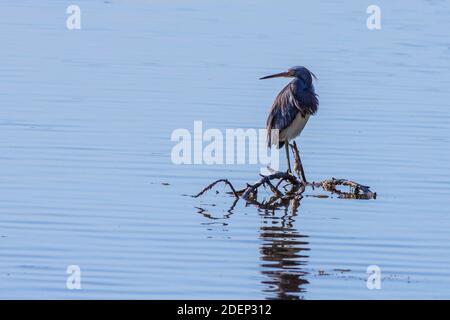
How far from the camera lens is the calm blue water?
1279 centimetres

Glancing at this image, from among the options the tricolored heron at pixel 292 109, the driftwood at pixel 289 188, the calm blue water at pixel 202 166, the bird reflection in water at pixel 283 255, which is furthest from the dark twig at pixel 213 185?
the tricolored heron at pixel 292 109

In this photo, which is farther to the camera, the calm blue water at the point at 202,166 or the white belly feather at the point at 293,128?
the white belly feather at the point at 293,128

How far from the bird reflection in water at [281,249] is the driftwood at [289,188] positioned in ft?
0.34

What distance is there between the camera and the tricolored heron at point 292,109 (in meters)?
17.5

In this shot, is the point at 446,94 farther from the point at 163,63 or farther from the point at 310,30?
the point at 310,30

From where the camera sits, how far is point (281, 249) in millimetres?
13844

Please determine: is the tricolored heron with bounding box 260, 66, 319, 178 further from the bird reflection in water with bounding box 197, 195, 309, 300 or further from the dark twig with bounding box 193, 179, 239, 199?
the dark twig with bounding box 193, 179, 239, 199

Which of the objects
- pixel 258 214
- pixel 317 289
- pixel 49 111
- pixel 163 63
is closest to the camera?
pixel 317 289

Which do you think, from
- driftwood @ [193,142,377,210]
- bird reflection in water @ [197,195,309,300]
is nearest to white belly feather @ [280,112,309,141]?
driftwood @ [193,142,377,210]

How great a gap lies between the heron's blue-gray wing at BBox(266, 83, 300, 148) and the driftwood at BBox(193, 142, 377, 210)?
58cm

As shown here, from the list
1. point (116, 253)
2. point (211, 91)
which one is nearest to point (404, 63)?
point (211, 91)

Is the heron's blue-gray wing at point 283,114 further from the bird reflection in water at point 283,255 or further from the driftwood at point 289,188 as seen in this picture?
the bird reflection in water at point 283,255

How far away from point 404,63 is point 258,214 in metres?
14.3

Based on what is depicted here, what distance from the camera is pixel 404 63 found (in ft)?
96.1
